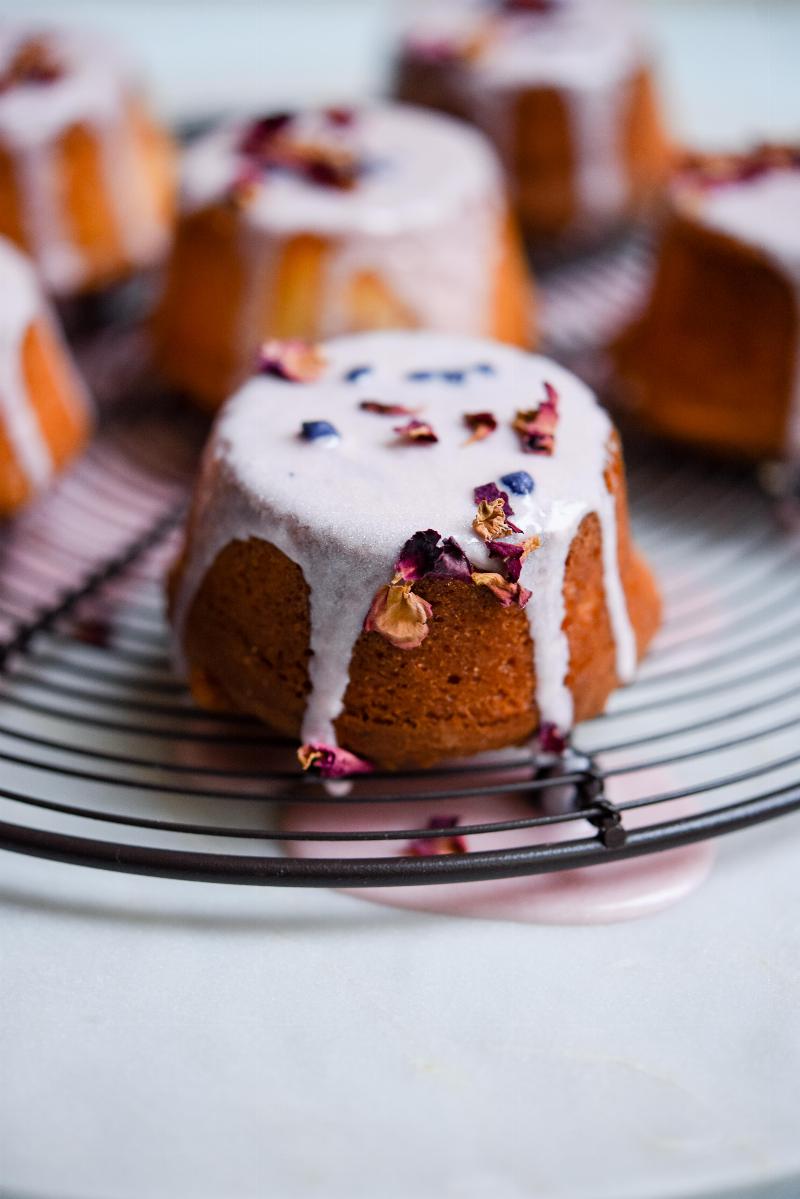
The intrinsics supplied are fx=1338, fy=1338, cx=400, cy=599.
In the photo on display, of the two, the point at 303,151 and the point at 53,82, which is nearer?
the point at 303,151

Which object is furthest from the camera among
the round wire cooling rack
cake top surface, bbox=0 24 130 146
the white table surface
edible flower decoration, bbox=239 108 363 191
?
cake top surface, bbox=0 24 130 146

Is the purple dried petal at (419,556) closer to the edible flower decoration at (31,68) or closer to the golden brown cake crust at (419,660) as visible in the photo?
the golden brown cake crust at (419,660)

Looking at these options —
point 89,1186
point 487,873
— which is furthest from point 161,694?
point 89,1186

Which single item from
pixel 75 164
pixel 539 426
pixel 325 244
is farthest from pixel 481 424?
pixel 75 164

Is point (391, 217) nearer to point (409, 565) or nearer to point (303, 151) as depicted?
point (303, 151)

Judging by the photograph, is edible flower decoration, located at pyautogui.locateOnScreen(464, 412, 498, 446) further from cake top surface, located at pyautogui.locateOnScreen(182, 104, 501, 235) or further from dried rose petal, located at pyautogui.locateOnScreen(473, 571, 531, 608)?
cake top surface, located at pyautogui.locateOnScreen(182, 104, 501, 235)

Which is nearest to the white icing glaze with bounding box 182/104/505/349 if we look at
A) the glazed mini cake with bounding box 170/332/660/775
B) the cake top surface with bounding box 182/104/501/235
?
the cake top surface with bounding box 182/104/501/235
